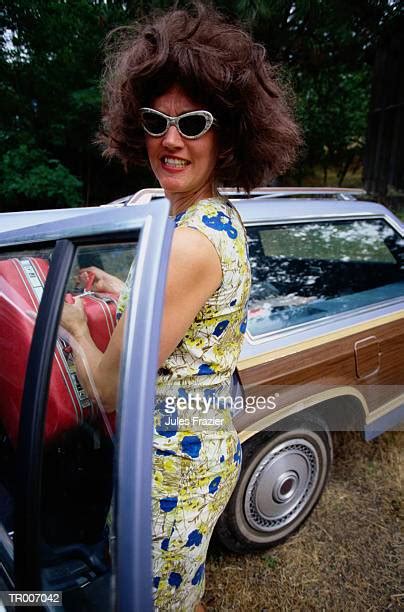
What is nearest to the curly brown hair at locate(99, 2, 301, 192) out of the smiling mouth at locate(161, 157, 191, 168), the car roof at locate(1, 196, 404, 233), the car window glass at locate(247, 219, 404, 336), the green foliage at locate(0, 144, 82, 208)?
the smiling mouth at locate(161, 157, 191, 168)

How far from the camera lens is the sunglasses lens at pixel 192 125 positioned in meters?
1.08

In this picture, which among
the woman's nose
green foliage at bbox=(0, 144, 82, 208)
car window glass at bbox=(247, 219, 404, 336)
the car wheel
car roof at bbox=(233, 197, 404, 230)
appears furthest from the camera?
green foliage at bbox=(0, 144, 82, 208)

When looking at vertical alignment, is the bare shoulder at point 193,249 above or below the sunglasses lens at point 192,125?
below

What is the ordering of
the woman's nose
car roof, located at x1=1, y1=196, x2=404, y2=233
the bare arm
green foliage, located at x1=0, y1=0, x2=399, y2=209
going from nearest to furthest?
1. the bare arm
2. the woman's nose
3. car roof, located at x1=1, y1=196, x2=404, y2=233
4. green foliage, located at x1=0, y1=0, x2=399, y2=209

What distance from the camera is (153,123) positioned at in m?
1.13

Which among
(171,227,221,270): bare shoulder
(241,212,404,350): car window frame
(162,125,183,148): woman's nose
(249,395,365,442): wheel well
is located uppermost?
(162,125,183,148): woman's nose

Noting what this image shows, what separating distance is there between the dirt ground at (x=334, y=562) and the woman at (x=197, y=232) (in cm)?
87

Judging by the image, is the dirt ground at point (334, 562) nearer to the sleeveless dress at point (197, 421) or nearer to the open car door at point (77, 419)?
the sleeveless dress at point (197, 421)

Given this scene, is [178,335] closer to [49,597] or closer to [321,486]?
[49,597]

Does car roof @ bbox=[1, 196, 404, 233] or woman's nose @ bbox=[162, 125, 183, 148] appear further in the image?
car roof @ bbox=[1, 196, 404, 233]

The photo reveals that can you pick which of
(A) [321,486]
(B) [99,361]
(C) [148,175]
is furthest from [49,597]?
(C) [148,175]

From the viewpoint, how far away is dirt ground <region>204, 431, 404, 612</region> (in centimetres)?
190

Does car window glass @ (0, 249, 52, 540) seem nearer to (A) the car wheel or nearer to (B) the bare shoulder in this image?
(B) the bare shoulder

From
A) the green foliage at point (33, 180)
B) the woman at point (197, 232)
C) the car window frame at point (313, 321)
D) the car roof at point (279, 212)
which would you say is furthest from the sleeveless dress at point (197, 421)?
Result: the green foliage at point (33, 180)
